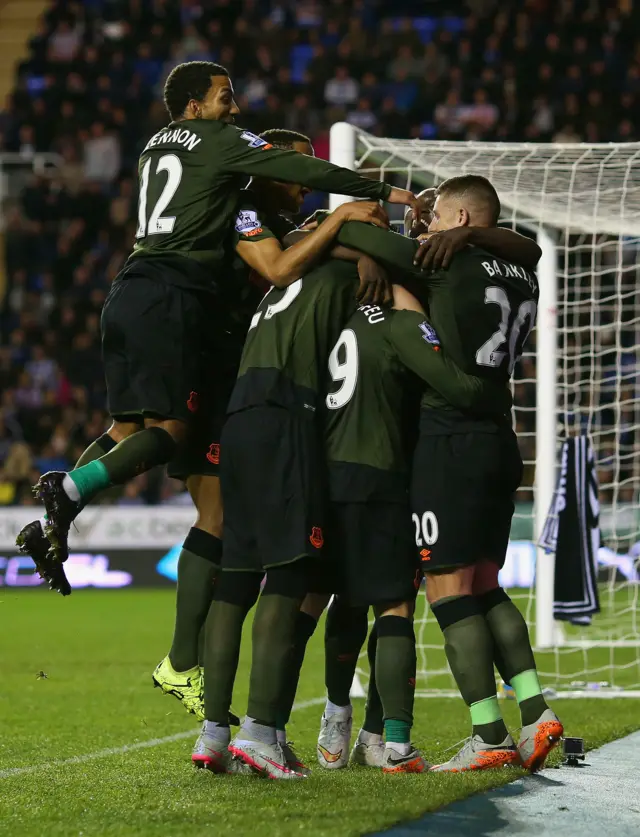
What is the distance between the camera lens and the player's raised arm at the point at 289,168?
156 inches

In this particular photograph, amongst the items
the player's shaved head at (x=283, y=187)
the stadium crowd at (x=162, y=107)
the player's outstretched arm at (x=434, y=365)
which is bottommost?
the player's outstretched arm at (x=434, y=365)

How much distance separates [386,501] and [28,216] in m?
14.3

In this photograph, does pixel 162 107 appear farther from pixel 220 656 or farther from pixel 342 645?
pixel 220 656

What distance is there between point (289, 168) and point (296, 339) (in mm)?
546

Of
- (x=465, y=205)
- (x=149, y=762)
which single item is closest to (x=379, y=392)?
(x=465, y=205)

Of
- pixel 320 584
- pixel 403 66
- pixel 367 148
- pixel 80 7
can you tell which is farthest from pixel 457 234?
pixel 80 7

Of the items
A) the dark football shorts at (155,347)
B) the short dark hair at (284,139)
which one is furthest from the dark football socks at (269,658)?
the short dark hair at (284,139)

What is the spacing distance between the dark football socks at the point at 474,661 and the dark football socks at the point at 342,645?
38 cm

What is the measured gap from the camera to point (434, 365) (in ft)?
12.8

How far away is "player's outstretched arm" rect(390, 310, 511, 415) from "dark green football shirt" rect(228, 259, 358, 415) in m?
0.21

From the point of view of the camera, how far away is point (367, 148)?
6.57m

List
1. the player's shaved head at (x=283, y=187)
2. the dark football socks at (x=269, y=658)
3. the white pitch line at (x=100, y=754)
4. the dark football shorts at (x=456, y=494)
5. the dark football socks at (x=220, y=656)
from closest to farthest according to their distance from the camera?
the dark football socks at (x=269, y=658) → the dark football socks at (x=220, y=656) → the dark football shorts at (x=456, y=494) → the white pitch line at (x=100, y=754) → the player's shaved head at (x=283, y=187)

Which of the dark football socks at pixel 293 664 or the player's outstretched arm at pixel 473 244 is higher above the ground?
the player's outstretched arm at pixel 473 244

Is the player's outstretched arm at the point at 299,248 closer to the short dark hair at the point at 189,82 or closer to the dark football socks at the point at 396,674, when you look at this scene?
the short dark hair at the point at 189,82
